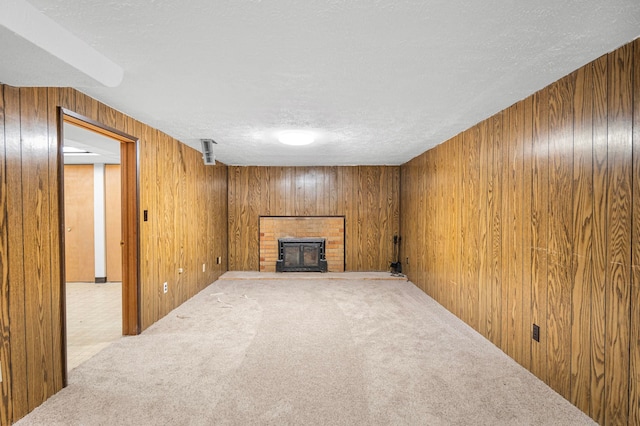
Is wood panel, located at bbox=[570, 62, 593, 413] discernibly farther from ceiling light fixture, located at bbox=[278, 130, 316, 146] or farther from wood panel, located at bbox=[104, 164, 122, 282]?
wood panel, located at bbox=[104, 164, 122, 282]

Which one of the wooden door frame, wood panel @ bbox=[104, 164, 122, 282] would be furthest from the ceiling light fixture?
wood panel @ bbox=[104, 164, 122, 282]

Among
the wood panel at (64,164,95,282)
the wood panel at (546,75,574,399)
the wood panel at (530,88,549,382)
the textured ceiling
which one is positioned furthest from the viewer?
the wood panel at (64,164,95,282)

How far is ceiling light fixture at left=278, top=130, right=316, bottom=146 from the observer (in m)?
3.35

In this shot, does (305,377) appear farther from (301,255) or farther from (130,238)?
(301,255)

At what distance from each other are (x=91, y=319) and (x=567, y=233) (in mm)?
4570

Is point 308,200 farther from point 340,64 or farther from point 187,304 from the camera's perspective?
point 340,64

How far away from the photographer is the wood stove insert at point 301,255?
6.00 metres

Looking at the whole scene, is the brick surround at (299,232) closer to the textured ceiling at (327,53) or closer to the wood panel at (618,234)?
the textured ceiling at (327,53)

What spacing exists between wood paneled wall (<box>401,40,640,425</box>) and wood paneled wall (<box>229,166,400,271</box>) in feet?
8.91

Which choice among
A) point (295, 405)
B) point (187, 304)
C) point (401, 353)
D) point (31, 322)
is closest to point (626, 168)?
point (401, 353)

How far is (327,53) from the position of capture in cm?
171

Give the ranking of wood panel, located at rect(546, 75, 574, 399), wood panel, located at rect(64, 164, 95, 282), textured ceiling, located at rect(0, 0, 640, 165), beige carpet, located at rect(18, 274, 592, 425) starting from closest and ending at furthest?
textured ceiling, located at rect(0, 0, 640, 165), beige carpet, located at rect(18, 274, 592, 425), wood panel, located at rect(546, 75, 574, 399), wood panel, located at rect(64, 164, 95, 282)

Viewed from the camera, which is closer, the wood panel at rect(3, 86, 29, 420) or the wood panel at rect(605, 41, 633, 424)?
the wood panel at rect(605, 41, 633, 424)

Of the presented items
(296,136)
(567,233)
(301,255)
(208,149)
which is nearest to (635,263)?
(567,233)
